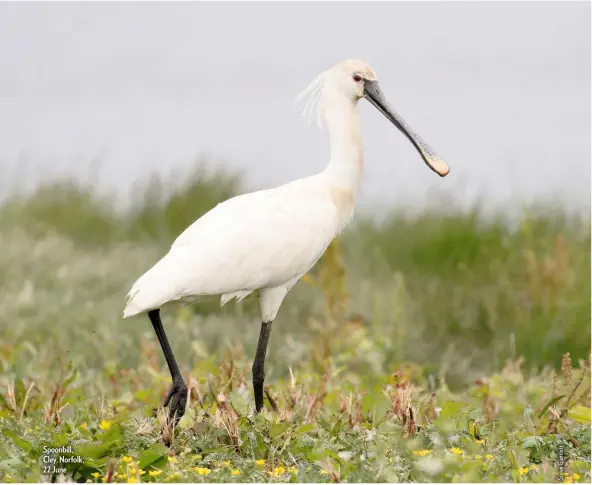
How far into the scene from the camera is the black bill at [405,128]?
763cm

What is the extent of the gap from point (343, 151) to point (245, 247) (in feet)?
3.42

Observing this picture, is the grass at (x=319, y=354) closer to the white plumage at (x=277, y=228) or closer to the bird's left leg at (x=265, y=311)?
the bird's left leg at (x=265, y=311)

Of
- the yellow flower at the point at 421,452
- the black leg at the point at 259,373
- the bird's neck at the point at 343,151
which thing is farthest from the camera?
the bird's neck at the point at 343,151

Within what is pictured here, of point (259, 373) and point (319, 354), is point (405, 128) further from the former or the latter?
point (319, 354)

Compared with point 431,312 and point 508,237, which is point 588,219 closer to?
point 508,237

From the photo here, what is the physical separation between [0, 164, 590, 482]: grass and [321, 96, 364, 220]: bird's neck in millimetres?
1065

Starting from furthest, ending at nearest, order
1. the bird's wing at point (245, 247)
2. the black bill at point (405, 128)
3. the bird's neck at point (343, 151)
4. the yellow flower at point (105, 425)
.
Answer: the black bill at point (405, 128) < the bird's neck at point (343, 151) < the bird's wing at point (245, 247) < the yellow flower at point (105, 425)

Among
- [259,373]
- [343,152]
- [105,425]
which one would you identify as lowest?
[105,425]

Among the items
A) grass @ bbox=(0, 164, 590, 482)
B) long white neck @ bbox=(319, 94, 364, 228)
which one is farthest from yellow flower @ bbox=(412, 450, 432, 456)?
long white neck @ bbox=(319, 94, 364, 228)

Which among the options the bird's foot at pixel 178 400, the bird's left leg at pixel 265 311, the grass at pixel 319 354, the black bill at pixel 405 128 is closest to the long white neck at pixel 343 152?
the black bill at pixel 405 128

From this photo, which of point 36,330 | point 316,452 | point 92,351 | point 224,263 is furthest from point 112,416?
point 36,330

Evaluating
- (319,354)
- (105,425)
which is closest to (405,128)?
(319,354)

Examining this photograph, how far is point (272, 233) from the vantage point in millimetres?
6973

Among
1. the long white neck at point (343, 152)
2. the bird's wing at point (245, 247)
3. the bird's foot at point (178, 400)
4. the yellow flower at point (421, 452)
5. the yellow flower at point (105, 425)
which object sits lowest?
the yellow flower at point (421, 452)
